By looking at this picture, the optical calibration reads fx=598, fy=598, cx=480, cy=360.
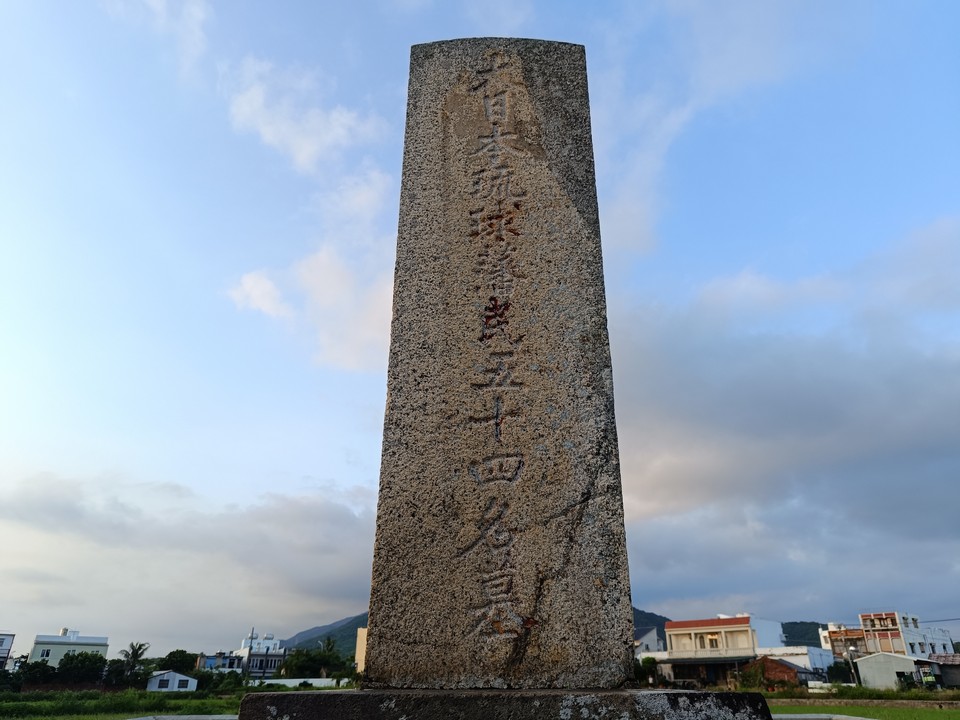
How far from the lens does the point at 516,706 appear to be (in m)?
1.56

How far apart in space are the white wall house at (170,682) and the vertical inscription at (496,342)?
37.4 metres

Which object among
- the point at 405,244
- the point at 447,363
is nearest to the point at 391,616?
the point at 447,363

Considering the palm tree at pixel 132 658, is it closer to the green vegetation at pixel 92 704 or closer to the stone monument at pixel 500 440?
the green vegetation at pixel 92 704

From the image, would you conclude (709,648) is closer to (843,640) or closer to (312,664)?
(843,640)

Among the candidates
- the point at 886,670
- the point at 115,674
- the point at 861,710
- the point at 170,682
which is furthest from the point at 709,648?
the point at 115,674

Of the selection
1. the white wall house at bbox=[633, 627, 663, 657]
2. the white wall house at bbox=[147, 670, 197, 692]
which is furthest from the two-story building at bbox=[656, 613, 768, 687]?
the white wall house at bbox=[147, 670, 197, 692]

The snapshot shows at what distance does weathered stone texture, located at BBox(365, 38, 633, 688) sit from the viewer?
1.90 metres

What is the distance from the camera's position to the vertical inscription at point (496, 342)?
1.96 meters

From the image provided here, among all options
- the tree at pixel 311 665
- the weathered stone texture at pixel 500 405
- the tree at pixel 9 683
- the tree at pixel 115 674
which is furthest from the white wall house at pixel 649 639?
the weathered stone texture at pixel 500 405

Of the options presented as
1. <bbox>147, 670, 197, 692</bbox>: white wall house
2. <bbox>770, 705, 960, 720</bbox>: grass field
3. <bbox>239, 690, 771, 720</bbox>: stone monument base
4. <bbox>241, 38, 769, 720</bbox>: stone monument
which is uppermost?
<bbox>241, 38, 769, 720</bbox>: stone monument

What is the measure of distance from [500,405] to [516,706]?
0.98 metres

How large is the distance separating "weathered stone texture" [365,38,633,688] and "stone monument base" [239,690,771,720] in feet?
0.94

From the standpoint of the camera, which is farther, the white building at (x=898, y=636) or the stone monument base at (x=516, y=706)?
the white building at (x=898, y=636)

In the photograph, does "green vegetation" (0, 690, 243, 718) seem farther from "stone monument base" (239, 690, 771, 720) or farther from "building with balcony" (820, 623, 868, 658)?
"building with balcony" (820, 623, 868, 658)
